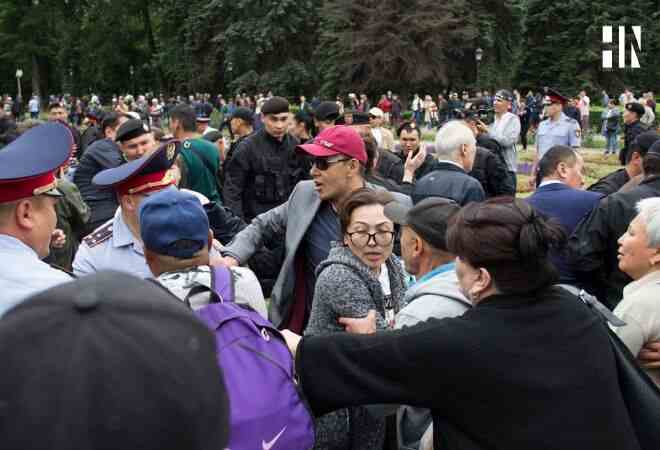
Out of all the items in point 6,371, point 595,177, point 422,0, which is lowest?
point 595,177

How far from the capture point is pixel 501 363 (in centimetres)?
208

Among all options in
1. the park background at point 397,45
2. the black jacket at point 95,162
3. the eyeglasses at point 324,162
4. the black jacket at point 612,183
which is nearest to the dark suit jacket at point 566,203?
the black jacket at point 612,183

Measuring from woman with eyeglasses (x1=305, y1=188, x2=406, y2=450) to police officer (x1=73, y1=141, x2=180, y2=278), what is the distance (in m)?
0.92

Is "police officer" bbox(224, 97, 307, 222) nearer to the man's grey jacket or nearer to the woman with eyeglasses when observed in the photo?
the man's grey jacket

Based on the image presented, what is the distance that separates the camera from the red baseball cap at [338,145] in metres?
4.30

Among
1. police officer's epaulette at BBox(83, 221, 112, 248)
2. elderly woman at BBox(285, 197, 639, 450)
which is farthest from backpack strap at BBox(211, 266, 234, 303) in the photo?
police officer's epaulette at BBox(83, 221, 112, 248)

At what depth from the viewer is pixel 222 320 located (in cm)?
206

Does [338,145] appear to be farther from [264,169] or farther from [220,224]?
[264,169]

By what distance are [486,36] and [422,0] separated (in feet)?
17.2

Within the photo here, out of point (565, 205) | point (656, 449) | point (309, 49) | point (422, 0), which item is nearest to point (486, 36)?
point (422, 0)

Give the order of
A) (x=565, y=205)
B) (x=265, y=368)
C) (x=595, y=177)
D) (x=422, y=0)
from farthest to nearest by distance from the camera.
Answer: (x=422, y=0)
(x=595, y=177)
(x=565, y=205)
(x=265, y=368)

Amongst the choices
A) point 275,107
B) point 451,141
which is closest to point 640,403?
point 451,141

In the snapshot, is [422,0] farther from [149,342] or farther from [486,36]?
[149,342]

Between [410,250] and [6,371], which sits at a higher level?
[6,371]
